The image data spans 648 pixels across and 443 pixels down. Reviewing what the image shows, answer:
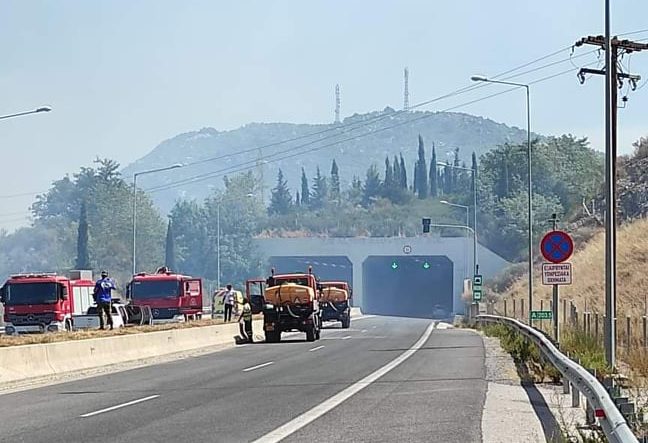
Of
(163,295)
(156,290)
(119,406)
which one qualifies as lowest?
(119,406)

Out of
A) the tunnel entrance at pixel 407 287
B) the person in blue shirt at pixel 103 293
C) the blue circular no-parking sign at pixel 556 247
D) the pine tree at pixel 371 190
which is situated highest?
the pine tree at pixel 371 190

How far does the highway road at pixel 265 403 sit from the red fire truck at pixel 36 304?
1496 centimetres

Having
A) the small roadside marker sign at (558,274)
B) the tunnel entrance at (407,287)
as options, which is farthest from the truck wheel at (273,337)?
the tunnel entrance at (407,287)

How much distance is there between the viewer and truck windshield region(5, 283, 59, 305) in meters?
44.1

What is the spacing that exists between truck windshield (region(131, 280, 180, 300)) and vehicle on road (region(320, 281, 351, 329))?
302 inches

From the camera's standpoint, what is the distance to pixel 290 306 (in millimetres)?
41281

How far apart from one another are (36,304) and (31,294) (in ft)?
1.69

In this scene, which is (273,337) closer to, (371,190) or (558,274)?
(558,274)

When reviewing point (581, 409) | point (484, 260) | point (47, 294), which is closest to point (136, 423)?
point (581, 409)

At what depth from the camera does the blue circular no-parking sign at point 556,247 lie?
25.7 meters

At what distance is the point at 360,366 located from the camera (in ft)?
89.1

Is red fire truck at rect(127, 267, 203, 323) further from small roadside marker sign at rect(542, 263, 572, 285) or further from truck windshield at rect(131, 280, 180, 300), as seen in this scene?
small roadside marker sign at rect(542, 263, 572, 285)

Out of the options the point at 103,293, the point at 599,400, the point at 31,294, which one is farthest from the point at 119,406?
the point at 31,294

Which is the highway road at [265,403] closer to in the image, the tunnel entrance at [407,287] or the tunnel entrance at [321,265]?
the tunnel entrance at [321,265]
